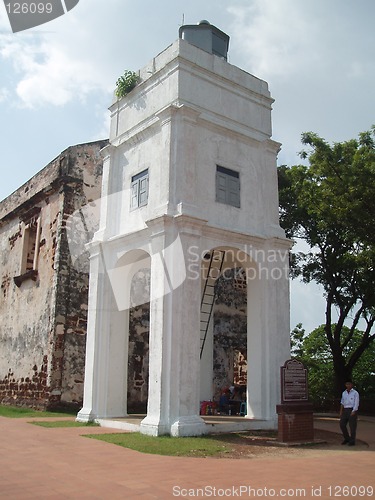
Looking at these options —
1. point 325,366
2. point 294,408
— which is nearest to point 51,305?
point 294,408

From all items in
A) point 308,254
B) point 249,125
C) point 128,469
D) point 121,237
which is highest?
point 249,125

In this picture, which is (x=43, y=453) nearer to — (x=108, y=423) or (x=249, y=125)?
(x=108, y=423)

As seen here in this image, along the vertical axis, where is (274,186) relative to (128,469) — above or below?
above

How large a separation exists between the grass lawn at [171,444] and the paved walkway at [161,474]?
1.03ft

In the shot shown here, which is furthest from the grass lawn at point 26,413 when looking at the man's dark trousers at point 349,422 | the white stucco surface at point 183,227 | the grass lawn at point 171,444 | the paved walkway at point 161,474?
Answer: the man's dark trousers at point 349,422

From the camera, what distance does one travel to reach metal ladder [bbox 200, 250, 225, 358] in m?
13.6

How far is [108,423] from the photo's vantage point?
446 inches

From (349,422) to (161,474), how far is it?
4821 millimetres

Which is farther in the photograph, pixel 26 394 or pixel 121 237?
pixel 26 394

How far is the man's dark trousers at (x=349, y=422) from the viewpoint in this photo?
381 inches

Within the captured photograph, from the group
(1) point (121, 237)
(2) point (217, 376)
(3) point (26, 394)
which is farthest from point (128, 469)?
(2) point (217, 376)

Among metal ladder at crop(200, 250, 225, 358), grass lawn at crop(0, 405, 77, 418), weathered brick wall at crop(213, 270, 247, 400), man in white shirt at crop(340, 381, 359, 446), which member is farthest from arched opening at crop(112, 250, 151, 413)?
man in white shirt at crop(340, 381, 359, 446)

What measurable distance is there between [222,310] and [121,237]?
6.35 meters
